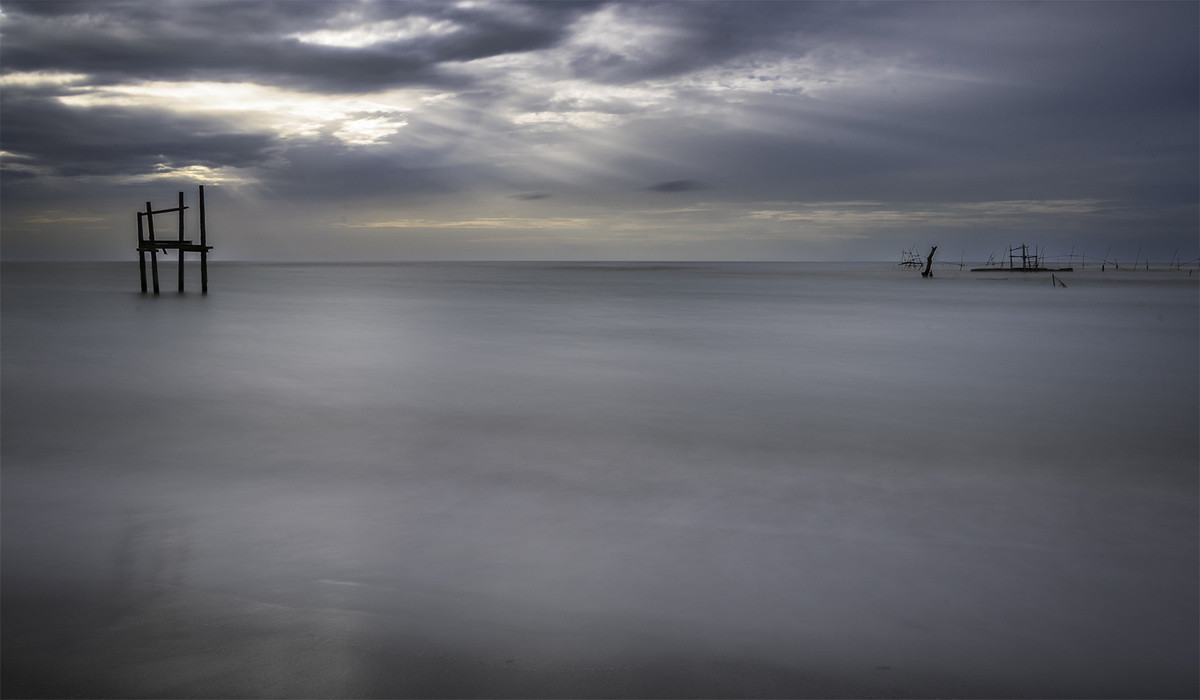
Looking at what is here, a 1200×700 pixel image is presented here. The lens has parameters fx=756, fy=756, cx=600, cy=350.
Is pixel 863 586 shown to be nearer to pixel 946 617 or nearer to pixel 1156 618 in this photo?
pixel 946 617

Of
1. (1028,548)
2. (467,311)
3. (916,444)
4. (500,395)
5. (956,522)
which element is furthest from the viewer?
(467,311)

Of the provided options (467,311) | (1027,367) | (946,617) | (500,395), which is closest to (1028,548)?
(946,617)

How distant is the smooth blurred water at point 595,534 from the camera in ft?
10.4

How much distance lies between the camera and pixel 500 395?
32.8ft

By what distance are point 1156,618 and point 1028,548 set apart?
894 millimetres

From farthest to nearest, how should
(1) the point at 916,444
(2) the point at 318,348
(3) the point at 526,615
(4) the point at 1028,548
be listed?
(2) the point at 318,348
(1) the point at 916,444
(4) the point at 1028,548
(3) the point at 526,615

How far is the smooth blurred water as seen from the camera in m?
3.18

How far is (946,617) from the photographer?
11.9ft

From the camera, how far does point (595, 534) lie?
474cm

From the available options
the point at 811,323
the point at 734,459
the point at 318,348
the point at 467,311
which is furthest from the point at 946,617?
the point at 467,311

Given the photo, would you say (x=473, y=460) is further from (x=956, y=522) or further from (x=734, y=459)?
(x=956, y=522)

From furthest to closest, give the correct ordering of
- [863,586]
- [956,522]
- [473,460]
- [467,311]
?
[467,311] → [473,460] → [956,522] → [863,586]

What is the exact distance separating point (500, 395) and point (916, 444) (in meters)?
5.13

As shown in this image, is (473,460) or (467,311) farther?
(467,311)
